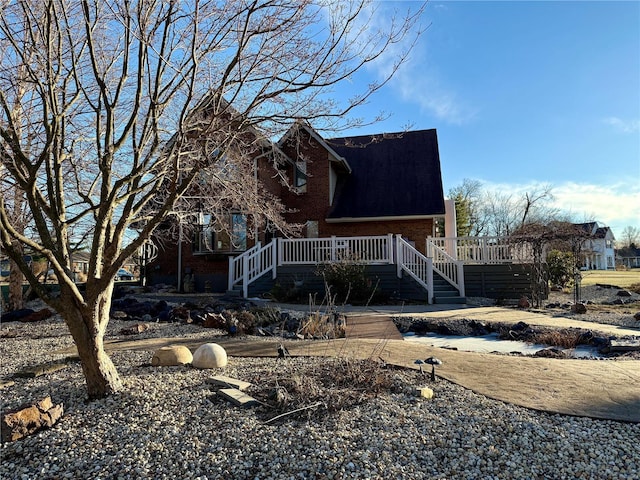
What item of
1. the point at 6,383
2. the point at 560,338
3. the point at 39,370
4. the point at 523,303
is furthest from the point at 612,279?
the point at 6,383

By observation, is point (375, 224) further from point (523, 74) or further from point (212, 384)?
point (212, 384)

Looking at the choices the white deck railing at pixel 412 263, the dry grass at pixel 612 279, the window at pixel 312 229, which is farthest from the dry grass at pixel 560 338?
the dry grass at pixel 612 279

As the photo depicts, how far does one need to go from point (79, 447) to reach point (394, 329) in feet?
19.8

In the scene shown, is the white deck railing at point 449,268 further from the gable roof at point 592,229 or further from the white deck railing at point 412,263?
the gable roof at point 592,229

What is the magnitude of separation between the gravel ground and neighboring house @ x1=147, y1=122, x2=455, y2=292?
13610 mm

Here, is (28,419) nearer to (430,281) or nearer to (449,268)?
(430,281)

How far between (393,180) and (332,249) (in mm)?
6226

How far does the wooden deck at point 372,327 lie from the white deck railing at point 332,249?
14.9ft

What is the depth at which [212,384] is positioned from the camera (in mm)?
4258

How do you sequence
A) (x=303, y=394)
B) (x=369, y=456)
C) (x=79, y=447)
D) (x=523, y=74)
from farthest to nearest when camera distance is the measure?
(x=523, y=74) < (x=303, y=394) < (x=79, y=447) < (x=369, y=456)

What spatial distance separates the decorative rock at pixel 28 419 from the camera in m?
3.23

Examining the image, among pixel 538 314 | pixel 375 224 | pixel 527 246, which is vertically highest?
pixel 375 224

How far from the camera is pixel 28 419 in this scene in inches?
131

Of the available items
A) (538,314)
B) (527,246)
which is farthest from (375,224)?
(538,314)
